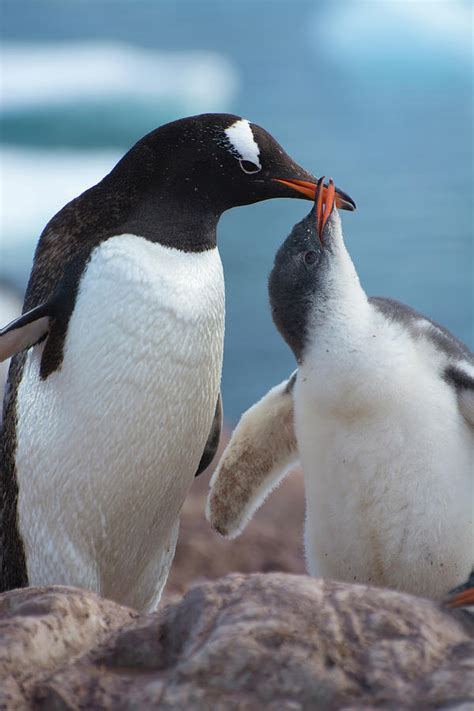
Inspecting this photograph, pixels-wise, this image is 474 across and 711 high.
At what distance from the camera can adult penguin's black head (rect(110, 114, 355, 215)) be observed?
2.20 m

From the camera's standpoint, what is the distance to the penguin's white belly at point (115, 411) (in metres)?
2.08

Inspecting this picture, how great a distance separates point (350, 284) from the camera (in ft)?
6.84

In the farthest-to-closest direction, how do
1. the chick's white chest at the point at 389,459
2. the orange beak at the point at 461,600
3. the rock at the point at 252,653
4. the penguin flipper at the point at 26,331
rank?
1. the penguin flipper at the point at 26,331
2. the chick's white chest at the point at 389,459
3. the orange beak at the point at 461,600
4. the rock at the point at 252,653

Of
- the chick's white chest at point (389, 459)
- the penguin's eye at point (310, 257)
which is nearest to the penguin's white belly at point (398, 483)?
the chick's white chest at point (389, 459)

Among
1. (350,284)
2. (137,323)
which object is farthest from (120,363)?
(350,284)

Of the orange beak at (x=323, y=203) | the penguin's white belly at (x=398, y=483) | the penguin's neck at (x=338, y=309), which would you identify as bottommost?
the penguin's white belly at (x=398, y=483)

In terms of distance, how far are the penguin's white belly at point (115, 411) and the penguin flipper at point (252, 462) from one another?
1.03ft

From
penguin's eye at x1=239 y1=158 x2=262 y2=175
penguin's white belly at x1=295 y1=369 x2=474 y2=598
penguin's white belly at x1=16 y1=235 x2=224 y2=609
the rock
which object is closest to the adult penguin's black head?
penguin's eye at x1=239 y1=158 x2=262 y2=175

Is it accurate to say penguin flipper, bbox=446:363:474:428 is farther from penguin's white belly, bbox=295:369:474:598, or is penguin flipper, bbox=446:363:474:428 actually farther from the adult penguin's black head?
the adult penguin's black head

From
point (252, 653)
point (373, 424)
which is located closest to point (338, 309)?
point (373, 424)

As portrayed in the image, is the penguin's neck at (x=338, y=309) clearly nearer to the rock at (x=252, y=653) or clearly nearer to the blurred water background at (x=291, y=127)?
the rock at (x=252, y=653)

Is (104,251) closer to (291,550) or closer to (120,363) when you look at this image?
(120,363)

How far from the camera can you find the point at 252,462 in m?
2.51

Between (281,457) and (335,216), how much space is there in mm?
676
